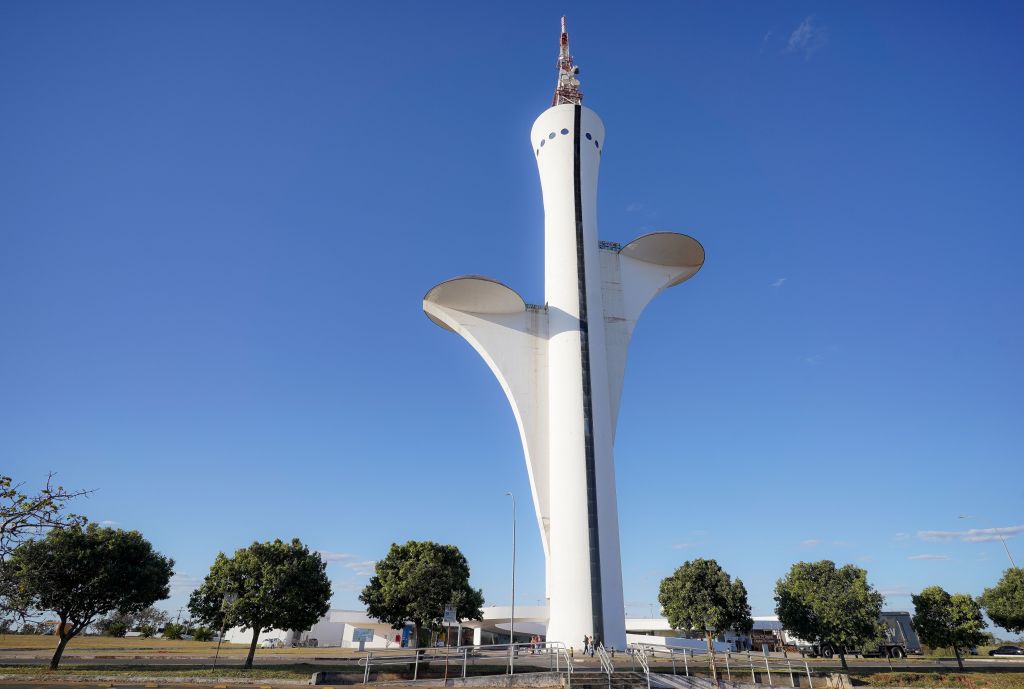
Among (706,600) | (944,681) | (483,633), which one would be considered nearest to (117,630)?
(483,633)

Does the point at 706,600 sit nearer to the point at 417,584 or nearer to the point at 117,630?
the point at 417,584

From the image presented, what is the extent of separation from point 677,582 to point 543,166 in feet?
83.6

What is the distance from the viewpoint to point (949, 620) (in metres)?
34.6

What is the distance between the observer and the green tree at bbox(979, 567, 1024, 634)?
108 ft

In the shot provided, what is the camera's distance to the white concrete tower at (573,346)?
2617cm

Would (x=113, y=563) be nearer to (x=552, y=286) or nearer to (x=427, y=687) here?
(x=427, y=687)

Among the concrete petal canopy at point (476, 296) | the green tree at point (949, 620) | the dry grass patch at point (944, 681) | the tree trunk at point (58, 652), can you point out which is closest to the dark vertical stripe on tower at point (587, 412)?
the concrete petal canopy at point (476, 296)

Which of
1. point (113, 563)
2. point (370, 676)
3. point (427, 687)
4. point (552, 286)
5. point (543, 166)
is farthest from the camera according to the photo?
point (543, 166)

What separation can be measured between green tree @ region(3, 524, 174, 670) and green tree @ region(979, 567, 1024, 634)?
48188mm

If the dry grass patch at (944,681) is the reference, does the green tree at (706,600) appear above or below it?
above

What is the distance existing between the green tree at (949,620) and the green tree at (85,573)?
149 feet

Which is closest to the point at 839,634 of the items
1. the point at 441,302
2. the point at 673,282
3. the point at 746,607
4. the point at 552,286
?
the point at 746,607

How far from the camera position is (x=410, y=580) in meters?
28.3

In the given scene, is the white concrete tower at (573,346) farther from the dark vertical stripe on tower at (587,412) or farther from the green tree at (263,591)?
the green tree at (263,591)
